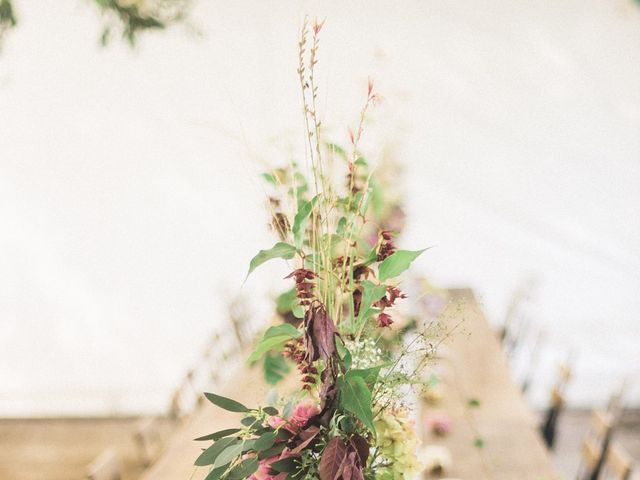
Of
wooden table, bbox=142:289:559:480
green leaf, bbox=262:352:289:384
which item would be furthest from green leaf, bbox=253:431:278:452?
wooden table, bbox=142:289:559:480

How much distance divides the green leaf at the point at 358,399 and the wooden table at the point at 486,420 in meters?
0.72

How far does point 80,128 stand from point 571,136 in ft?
9.77

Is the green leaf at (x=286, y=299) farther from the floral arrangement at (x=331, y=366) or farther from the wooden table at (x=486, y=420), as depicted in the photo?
the wooden table at (x=486, y=420)

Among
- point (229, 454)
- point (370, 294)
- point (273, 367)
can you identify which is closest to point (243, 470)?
point (229, 454)

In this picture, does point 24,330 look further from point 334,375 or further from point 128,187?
point 334,375

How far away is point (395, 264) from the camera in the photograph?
750 millimetres

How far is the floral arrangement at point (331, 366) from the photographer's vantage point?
689mm

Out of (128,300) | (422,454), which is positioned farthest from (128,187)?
(422,454)

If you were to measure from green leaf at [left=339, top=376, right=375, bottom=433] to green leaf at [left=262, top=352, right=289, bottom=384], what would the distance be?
42 cm

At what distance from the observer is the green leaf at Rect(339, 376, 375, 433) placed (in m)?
0.68

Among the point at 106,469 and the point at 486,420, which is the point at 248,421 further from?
the point at 486,420

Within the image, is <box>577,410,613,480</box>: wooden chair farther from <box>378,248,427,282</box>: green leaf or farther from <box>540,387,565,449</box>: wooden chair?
<box>378,248,427,282</box>: green leaf

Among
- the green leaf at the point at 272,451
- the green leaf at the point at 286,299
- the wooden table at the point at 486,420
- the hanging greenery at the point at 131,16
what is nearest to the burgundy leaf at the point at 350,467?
the green leaf at the point at 272,451

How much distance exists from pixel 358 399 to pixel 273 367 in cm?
45
